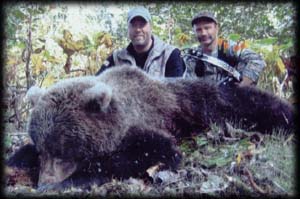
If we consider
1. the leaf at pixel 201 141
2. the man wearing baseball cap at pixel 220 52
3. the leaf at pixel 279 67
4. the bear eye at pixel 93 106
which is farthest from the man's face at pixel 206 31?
the bear eye at pixel 93 106

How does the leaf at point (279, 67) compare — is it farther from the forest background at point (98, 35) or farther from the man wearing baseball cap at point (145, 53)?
the man wearing baseball cap at point (145, 53)

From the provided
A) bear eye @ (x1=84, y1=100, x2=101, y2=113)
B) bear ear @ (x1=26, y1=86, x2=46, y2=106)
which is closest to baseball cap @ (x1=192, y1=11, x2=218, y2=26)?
bear eye @ (x1=84, y1=100, x2=101, y2=113)

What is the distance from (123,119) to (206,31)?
113cm

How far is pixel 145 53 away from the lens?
3865mm

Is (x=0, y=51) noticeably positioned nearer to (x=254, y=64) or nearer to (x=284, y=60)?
(x=254, y=64)

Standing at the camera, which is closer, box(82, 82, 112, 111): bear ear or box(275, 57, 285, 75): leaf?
box(82, 82, 112, 111): bear ear

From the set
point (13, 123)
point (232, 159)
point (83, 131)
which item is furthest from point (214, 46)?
point (13, 123)

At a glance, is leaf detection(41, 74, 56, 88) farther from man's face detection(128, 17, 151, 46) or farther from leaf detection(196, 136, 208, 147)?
leaf detection(196, 136, 208, 147)

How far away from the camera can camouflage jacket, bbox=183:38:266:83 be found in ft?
12.4

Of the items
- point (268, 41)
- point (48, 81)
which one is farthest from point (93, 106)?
point (268, 41)

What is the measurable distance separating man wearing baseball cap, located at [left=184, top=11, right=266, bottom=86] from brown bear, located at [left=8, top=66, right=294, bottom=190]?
0.43 feet

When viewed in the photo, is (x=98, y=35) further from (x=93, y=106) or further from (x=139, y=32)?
(x=93, y=106)

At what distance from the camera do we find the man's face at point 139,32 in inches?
151

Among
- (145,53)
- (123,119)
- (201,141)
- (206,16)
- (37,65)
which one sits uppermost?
(206,16)
